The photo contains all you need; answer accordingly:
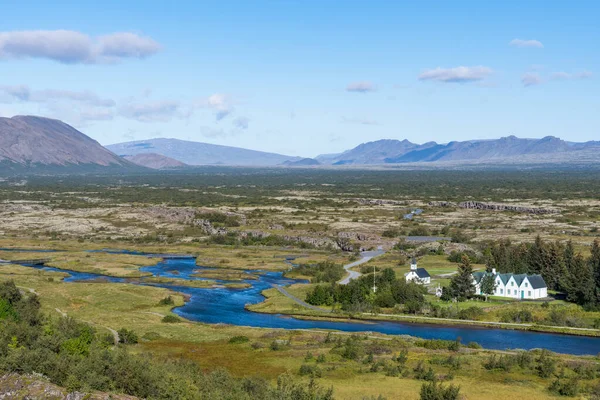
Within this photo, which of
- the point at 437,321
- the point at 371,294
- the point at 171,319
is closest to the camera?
the point at 171,319

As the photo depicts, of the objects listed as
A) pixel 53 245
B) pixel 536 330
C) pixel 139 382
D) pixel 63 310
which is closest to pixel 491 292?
pixel 536 330

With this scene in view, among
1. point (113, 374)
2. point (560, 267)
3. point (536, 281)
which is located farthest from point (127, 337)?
point (560, 267)

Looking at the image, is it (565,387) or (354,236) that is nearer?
(565,387)

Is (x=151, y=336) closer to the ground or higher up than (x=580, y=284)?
closer to the ground

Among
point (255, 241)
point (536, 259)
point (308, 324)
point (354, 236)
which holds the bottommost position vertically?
point (308, 324)

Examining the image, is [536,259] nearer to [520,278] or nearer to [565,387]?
[520,278]

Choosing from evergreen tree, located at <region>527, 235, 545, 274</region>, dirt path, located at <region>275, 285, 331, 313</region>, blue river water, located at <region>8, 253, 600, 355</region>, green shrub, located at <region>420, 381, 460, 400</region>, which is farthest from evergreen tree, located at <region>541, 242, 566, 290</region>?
green shrub, located at <region>420, 381, 460, 400</region>

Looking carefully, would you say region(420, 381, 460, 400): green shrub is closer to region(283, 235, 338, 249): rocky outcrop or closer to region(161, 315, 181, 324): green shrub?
region(161, 315, 181, 324): green shrub
